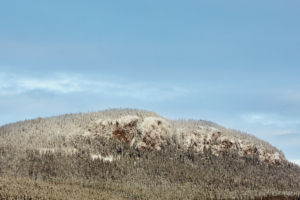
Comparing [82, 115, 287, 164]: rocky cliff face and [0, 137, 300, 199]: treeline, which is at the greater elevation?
[82, 115, 287, 164]: rocky cliff face

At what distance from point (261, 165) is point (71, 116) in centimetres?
3035

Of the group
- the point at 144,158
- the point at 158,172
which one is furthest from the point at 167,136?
the point at 158,172

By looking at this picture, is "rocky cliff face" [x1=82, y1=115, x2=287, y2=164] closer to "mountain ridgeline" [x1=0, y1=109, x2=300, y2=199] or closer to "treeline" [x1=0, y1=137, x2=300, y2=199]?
"mountain ridgeline" [x1=0, y1=109, x2=300, y2=199]

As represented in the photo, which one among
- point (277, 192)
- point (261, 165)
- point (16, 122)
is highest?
point (16, 122)

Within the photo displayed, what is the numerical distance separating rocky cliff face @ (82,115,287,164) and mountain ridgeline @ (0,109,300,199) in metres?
0.14

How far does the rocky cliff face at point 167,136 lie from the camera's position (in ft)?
124

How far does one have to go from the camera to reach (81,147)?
1395 inches

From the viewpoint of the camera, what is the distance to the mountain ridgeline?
2888cm

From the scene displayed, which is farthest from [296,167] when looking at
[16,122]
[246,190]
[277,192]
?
[16,122]

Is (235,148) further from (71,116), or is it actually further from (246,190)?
(71,116)

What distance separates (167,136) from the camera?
39.0m

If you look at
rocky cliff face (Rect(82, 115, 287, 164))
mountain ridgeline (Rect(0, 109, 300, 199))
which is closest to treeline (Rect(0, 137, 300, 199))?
mountain ridgeline (Rect(0, 109, 300, 199))

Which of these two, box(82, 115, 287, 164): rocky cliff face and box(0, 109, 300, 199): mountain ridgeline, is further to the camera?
box(82, 115, 287, 164): rocky cliff face

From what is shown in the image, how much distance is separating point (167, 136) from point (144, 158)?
5.52 m
